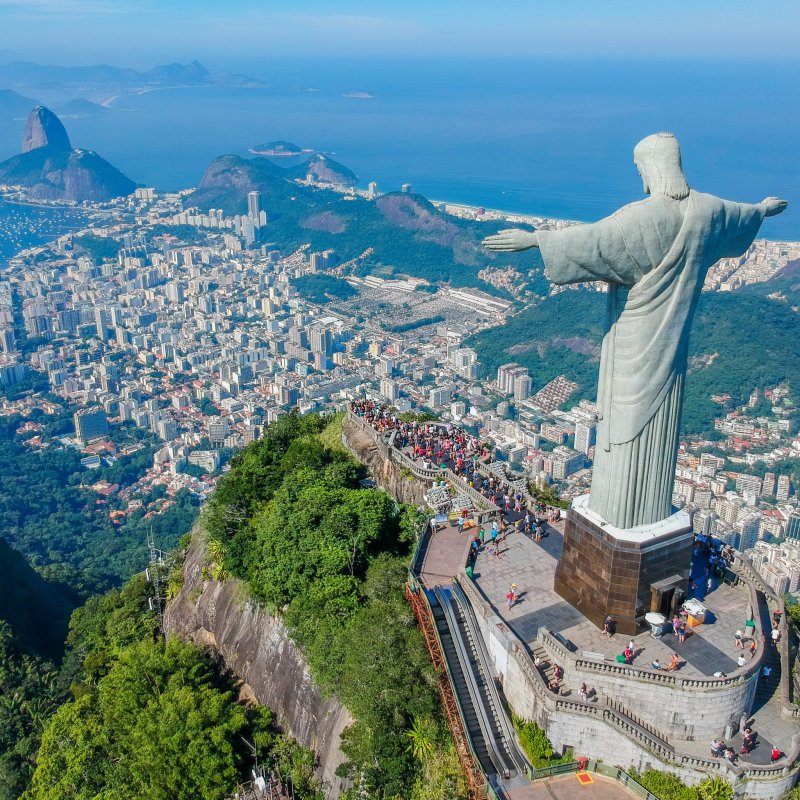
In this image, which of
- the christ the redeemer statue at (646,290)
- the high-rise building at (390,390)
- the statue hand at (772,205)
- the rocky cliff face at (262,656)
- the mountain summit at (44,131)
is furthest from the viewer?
the mountain summit at (44,131)

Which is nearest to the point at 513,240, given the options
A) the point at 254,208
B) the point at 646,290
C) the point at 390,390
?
the point at 646,290

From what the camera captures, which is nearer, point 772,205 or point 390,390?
point 772,205

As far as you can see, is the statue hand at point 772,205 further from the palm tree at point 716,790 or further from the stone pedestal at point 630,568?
the palm tree at point 716,790

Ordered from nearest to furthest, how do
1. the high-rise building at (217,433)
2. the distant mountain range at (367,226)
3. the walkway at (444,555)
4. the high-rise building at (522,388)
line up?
the walkway at (444,555) → the high-rise building at (217,433) → the high-rise building at (522,388) → the distant mountain range at (367,226)

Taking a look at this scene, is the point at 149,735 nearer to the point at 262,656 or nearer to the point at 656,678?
the point at 262,656

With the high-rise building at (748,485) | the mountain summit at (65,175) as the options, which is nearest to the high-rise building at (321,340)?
the high-rise building at (748,485)

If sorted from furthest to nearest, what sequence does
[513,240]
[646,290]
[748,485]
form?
[748,485], [646,290], [513,240]

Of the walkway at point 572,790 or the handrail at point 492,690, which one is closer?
the walkway at point 572,790

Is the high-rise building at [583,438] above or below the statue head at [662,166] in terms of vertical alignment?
below
